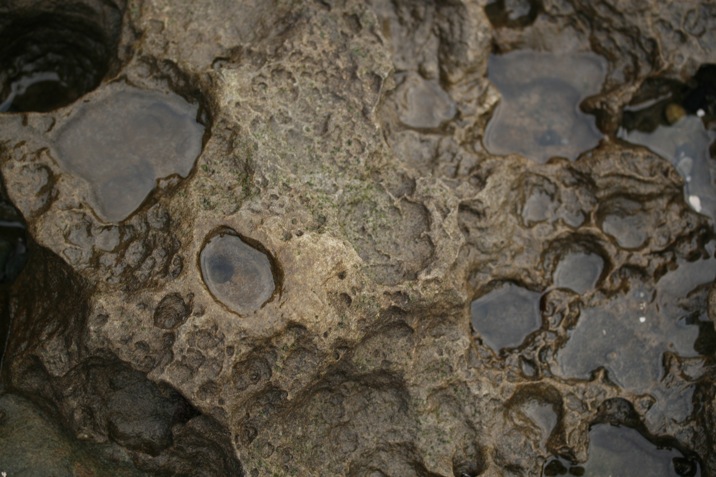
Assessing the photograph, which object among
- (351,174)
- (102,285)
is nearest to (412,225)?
(351,174)

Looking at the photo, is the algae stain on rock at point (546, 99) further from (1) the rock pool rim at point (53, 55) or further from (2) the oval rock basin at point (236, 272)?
(1) the rock pool rim at point (53, 55)

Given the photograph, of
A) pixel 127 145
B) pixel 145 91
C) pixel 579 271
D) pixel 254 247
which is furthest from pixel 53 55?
pixel 579 271

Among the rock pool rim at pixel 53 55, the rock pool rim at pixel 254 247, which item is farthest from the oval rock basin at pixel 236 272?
the rock pool rim at pixel 53 55

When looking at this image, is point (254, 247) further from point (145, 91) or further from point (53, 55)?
point (53, 55)

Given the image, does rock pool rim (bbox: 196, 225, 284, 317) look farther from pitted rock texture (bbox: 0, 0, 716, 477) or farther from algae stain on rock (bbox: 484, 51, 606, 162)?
algae stain on rock (bbox: 484, 51, 606, 162)

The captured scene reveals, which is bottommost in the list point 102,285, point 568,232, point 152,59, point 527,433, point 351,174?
point 527,433

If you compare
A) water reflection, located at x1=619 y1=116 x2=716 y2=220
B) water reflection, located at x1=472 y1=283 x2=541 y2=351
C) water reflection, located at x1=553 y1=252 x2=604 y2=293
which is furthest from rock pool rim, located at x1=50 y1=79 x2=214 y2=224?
water reflection, located at x1=619 y1=116 x2=716 y2=220

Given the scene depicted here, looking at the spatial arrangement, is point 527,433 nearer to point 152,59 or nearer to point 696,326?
point 696,326
